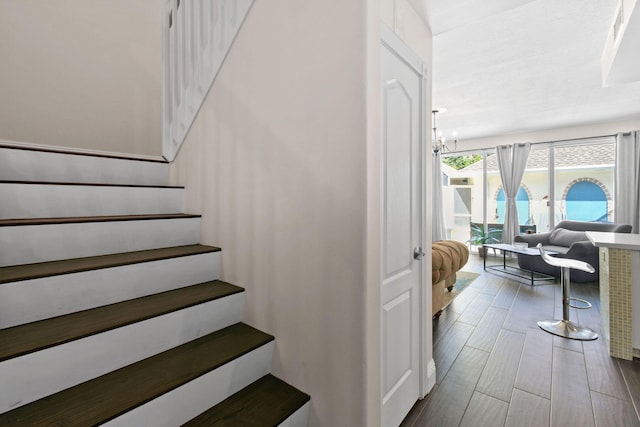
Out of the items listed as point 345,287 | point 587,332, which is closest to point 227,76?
point 345,287

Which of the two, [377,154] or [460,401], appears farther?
[460,401]

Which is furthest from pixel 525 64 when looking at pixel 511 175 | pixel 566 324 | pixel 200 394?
pixel 200 394

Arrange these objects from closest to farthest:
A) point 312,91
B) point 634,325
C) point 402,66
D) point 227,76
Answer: point 312,91
point 402,66
point 227,76
point 634,325

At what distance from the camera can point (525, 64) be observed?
3178 mm

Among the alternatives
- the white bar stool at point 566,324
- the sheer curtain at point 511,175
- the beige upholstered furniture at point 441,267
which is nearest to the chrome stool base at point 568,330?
the white bar stool at point 566,324

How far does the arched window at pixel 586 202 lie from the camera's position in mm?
5547

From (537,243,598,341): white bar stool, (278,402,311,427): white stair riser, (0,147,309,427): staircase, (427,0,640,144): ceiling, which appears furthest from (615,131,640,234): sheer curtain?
(0,147,309,427): staircase

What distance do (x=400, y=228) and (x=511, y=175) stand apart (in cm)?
617

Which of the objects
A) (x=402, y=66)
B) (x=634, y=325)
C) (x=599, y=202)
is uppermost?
(x=402, y=66)

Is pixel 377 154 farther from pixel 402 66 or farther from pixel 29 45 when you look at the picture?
pixel 29 45

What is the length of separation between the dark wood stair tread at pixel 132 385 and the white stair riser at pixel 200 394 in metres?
0.03

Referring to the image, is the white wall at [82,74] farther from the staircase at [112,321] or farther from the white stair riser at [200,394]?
the white stair riser at [200,394]

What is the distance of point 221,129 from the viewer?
1833mm

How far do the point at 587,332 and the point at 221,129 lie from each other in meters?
3.68
